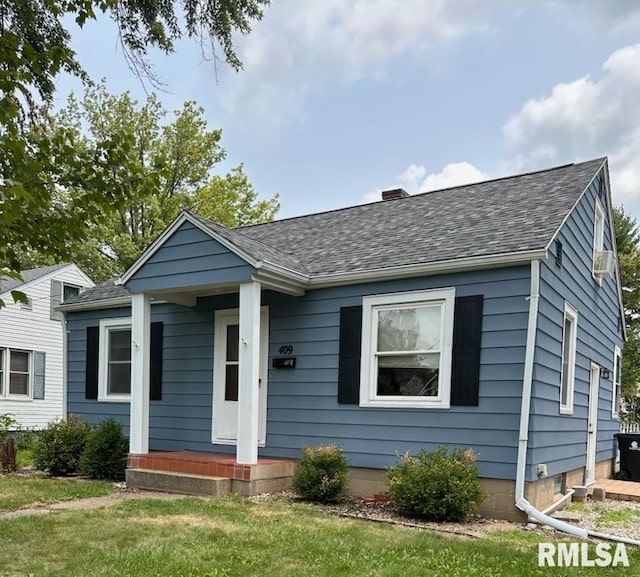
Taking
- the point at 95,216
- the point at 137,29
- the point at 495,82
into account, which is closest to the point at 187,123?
the point at 495,82

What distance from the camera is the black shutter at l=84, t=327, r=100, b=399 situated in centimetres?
1007

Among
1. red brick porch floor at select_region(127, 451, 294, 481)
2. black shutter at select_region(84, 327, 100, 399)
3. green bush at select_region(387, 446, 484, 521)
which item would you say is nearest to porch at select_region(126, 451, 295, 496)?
red brick porch floor at select_region(127, 451, 294, 481)

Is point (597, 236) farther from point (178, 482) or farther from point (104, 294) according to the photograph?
point (104, 294)

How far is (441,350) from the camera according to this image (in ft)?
21.5

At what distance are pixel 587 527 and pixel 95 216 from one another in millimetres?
5799

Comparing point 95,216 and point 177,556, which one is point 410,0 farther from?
point 177,556

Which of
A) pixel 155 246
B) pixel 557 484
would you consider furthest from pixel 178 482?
pixel 557 484

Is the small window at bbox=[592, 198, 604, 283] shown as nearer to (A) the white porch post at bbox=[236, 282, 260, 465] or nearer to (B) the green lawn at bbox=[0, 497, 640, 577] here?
(B) the green lawn at bbox=[0, 497, 640, 577]

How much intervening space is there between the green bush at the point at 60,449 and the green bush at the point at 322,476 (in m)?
3.97

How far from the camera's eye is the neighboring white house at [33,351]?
1602 centimetres

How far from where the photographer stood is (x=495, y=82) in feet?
39.6

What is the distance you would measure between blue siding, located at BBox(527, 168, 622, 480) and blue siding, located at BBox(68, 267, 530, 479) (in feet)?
1.11

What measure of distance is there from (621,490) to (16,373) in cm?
1543

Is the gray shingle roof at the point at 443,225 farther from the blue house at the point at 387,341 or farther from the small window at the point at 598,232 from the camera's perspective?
the small window at the point at 598,232
